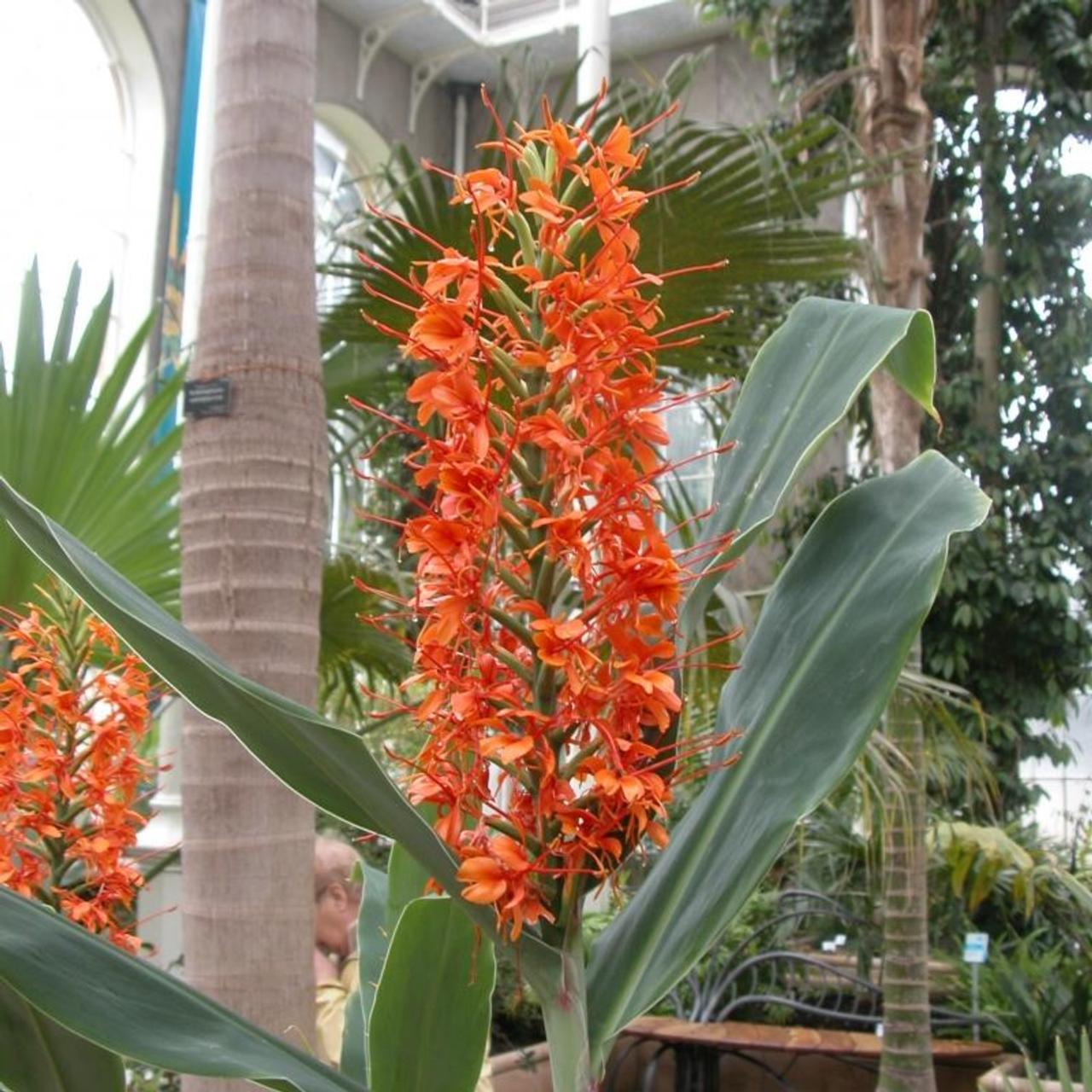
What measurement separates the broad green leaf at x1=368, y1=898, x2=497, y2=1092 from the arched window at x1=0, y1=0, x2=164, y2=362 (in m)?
11.4

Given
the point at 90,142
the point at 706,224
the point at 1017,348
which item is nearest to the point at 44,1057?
the point at 706,224

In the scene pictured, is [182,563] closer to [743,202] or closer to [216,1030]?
[216,1030]

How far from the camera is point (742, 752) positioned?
0.83m

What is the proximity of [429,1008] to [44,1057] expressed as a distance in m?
0.23

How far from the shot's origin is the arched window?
38.0 feet

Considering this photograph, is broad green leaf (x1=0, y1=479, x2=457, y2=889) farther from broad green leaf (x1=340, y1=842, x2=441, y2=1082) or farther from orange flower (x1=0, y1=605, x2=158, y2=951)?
orange flower (x1=0, y1=605, x2=158, y2=951)

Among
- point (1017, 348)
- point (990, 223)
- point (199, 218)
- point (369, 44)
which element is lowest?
point (199, 218)

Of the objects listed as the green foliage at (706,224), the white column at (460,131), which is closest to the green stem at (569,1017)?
the green foliage at (706,224)

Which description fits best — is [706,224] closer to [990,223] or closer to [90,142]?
[990,223]

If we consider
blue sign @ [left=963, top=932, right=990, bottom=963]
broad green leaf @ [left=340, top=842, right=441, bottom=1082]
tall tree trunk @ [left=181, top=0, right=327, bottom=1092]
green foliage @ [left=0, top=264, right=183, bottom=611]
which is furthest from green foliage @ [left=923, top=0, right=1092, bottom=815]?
broad green leaf @ [left=340, top=842, right=441, bottom=1082]

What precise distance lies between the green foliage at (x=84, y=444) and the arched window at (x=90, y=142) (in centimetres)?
939

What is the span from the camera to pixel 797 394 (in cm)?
93

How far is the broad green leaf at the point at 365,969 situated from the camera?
→ 1165mm

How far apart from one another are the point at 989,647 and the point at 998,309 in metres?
2.17
